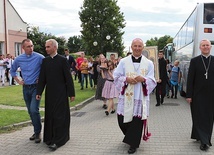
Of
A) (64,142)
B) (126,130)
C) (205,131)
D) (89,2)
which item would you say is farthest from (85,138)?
(89,2)

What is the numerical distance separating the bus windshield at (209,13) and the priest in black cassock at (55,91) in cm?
726

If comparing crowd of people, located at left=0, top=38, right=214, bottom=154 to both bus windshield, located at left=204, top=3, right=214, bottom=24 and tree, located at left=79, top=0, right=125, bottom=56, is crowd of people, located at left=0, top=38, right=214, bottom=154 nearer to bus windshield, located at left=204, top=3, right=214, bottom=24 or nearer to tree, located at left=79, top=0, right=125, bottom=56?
bus windshield, located at left=204, top=3, right=214, bottom=24

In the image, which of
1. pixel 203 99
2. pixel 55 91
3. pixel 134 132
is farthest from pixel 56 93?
pixel 203 99

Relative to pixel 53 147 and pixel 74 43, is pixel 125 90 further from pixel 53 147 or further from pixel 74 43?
pixel 74 43

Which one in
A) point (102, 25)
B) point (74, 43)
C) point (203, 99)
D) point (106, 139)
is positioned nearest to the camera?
point (203, 99)

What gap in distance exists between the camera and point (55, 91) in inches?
222

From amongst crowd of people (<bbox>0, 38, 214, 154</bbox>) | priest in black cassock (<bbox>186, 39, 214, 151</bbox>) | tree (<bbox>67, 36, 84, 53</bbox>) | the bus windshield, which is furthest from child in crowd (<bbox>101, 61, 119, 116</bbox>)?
tree (<bbox>67, 36, 84, 53</bbox>)

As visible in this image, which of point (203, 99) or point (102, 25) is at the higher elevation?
point (102, 25)

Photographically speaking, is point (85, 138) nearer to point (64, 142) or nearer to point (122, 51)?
point (64, 142)

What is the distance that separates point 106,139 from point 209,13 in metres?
7.22

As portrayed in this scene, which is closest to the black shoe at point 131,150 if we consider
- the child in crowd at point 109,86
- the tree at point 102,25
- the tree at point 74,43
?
the child in crowd at point 109,86

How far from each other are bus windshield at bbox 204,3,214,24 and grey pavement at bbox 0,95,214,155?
Answer: 4.15 m

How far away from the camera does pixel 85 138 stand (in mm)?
6289

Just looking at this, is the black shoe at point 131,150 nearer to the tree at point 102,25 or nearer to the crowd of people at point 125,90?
the crowd of people at point 125,90
